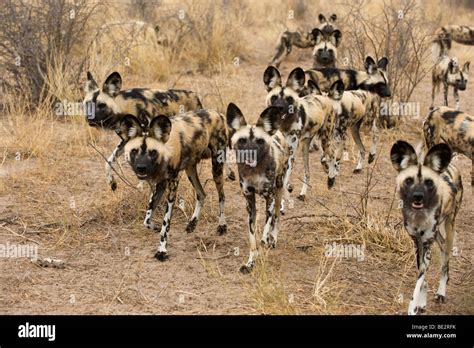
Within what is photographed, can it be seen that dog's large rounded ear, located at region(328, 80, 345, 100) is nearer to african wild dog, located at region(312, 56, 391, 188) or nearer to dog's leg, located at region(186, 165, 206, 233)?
african wild dog, located at region(312, 56, 391, 188)

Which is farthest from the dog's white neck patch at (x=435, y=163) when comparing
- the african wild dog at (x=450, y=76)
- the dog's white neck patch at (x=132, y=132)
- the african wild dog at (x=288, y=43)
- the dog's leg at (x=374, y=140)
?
the african wild dog at (x=288, y=43)

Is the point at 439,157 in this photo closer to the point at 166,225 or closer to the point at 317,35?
the point at 166,225

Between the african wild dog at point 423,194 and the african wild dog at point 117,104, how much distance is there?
271cm

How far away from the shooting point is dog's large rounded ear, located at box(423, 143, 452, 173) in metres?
3.98

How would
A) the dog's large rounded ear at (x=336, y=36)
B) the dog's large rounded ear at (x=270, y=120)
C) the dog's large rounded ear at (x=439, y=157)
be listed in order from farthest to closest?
1. the dog's large rounded ear at (x=336, y=36)
2. the dog's large rounded ear at (x=270, y=120)
3. the dog's large rounded ear at (x=439, y=157)

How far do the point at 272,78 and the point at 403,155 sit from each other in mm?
2275

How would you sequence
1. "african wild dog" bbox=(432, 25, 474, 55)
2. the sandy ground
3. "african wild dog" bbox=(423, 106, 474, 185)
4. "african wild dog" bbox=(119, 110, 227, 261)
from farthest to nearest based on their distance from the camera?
"african wild dog" bbox=(432, 25, 474, 55) → "african wild dog" bbox=(423, 106, 474, 185) → "african wild dog" bbox=(119, 110, 227, 261) → the sandy ground

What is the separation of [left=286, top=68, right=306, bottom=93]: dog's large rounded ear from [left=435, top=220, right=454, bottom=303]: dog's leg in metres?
2.11

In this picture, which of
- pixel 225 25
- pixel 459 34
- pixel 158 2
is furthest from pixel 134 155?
pixel 459 34

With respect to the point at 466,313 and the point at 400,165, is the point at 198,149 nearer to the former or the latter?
the point at 400,165

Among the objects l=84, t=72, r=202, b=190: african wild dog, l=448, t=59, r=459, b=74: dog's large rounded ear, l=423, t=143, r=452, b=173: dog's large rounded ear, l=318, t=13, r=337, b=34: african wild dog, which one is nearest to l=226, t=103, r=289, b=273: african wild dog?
l=423, t=143, r=452, b=173: dog's large rounded ear

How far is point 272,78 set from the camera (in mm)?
6207

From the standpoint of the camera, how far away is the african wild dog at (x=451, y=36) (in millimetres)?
11719

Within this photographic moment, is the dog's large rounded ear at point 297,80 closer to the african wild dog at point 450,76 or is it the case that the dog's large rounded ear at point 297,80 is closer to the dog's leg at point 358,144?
the dog's leg at point 358,144
